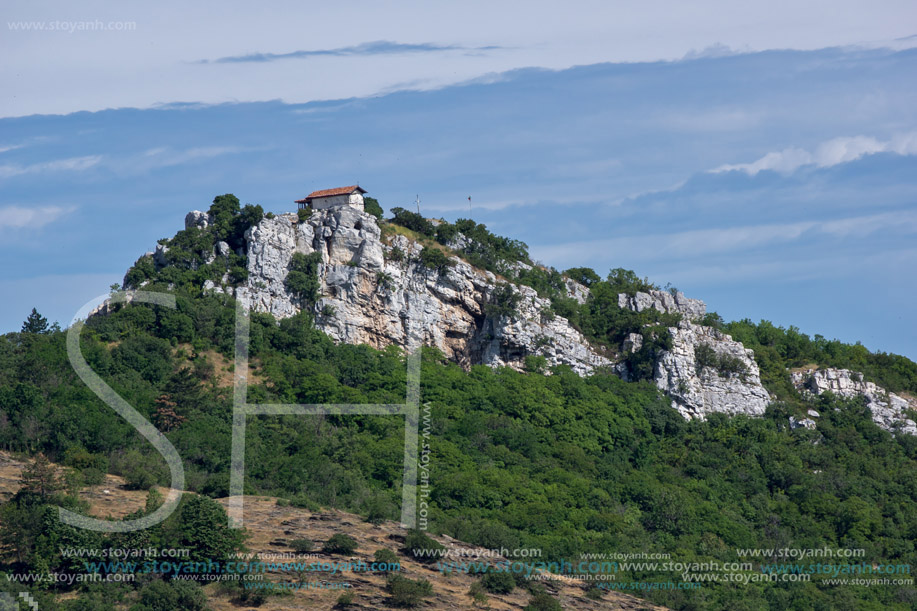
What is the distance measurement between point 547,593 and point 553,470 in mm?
21023

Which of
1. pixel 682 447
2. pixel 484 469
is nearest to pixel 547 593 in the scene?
pixel 484 469

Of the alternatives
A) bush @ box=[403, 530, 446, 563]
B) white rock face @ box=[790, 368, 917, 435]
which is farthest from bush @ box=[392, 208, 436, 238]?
bush @ box=[403, 530, 446, 563]

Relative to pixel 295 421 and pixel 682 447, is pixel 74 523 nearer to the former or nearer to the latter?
pixel 295 421

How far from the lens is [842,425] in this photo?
93750 millimetres

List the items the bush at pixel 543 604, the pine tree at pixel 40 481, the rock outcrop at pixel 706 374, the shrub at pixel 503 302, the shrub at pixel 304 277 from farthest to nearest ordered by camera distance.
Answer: the rock outcrop at pixel 706 374, the shrub at pixel 503 302, the shrub at pixel 304 277, the pine tree at pixel 40 481, the bush at pixel 543 604

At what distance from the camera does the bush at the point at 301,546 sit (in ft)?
186

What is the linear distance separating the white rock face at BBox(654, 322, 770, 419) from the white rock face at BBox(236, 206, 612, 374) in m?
5.89

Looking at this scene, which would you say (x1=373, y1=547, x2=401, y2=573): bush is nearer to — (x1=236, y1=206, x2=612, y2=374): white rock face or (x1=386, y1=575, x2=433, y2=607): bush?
(x1=386, y1=575, x2=433, y2=607): bush

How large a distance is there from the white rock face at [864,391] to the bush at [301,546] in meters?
52.9

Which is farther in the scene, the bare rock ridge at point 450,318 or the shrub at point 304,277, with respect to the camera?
the bare rock ridge at point 450,318

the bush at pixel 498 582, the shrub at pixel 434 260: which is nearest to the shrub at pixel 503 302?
the shrub at pixel 434 260

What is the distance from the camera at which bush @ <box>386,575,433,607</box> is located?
5275 centimetres

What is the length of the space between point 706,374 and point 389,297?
24317 millimetres

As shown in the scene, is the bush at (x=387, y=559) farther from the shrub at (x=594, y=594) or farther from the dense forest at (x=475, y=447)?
the shrub at (x=594, y=594)
